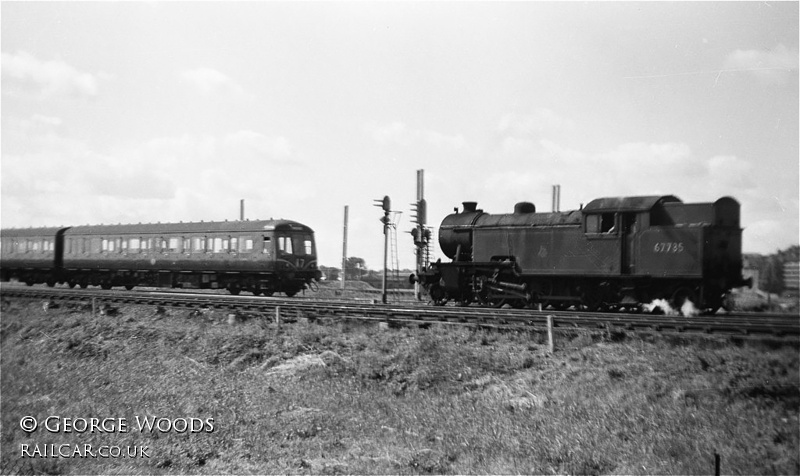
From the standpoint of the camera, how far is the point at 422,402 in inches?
478

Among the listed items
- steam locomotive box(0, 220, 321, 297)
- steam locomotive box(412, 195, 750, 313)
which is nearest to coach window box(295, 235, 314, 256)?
steam locomotive box(0, 220, 321, 297)

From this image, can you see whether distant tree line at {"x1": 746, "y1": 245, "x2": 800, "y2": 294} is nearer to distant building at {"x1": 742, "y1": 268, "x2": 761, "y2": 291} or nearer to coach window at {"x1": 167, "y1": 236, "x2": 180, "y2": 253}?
distant building at {"x1": 742, "y1": 268, "x2": 761, "y2": 291}

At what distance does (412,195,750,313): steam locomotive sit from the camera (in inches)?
588

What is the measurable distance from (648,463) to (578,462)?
3.03 feet

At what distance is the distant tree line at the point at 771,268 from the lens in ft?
45.9

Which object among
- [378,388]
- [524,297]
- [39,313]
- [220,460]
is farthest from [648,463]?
[39,313]

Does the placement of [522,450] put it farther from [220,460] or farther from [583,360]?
[220,460]

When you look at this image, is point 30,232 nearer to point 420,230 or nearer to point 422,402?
point 420,230

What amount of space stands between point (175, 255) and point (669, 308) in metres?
21.5

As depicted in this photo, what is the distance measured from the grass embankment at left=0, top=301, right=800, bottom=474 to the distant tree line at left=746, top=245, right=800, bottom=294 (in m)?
3.73

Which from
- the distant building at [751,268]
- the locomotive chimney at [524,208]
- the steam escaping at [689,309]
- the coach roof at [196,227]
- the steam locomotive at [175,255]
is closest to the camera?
the steam escaping at [689,309]

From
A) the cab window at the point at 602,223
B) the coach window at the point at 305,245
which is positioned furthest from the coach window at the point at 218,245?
the cab window at the point at 602,223

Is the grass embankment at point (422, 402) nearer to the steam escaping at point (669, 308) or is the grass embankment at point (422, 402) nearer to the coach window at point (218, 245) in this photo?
the steam escaping at point (669, 308)

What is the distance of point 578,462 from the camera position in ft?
29.6
